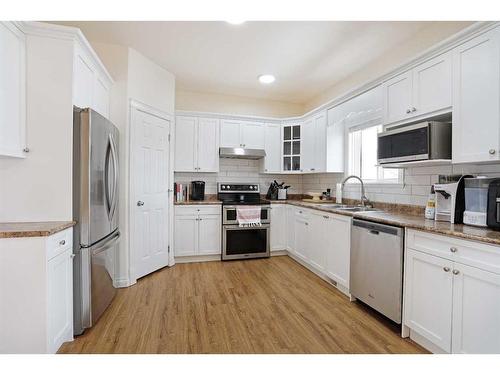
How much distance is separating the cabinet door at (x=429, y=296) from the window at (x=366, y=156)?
4.19 ft

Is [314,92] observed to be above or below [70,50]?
above

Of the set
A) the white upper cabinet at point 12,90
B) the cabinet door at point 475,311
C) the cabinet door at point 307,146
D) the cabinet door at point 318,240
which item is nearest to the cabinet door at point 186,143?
the cabinet door at point 307,146

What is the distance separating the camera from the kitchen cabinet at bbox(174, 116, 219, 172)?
3.98 m

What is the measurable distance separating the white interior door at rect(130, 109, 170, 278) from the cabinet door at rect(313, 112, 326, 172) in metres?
2.20

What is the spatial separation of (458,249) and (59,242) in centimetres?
263

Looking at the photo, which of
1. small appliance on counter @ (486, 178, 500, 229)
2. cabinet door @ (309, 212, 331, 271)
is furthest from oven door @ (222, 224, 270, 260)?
small appliance on counter @ (486, 178, 500, 229)

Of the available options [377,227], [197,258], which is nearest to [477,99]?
[377,227]

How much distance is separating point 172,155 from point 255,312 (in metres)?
2.33

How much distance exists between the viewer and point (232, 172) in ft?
14.7

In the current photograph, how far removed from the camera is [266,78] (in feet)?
12.3

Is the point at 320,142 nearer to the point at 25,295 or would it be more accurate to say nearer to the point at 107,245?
the point at 107,245

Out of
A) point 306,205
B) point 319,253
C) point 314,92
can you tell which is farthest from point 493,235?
point 314,92

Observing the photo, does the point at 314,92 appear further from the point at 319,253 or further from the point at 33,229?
the point at 33,229

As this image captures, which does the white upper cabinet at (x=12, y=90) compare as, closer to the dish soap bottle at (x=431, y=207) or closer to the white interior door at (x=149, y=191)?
the white interior door at (x=149, y=191)
